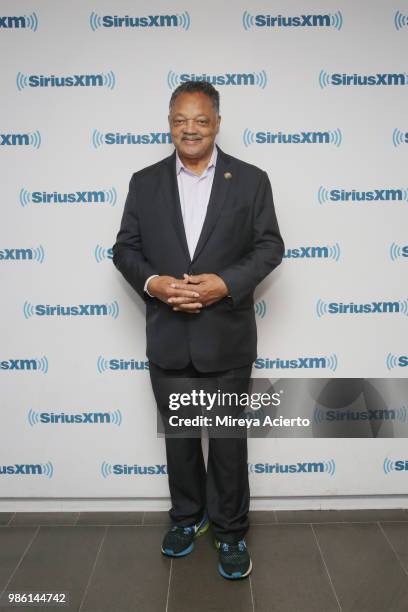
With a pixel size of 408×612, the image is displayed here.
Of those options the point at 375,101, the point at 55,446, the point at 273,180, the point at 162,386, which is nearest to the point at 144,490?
the point at 55,446

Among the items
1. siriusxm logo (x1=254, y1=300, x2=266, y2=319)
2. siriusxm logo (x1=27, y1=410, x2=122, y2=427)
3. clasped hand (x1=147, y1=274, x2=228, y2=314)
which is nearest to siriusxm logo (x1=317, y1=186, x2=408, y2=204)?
siriusxm logo (x1=254, y1=300, x2=266, y2=319)

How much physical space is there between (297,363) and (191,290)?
793 mm

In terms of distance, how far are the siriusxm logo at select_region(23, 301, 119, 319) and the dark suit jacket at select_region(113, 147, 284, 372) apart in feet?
1.19

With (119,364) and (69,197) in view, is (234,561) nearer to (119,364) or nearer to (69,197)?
(119,364)

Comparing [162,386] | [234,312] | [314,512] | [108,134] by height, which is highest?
[108,134]

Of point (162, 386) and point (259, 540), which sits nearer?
point (162, 386)

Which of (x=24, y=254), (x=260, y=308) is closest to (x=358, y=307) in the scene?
(x=260, y=308)

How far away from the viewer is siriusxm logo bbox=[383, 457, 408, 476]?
2629 millimetres

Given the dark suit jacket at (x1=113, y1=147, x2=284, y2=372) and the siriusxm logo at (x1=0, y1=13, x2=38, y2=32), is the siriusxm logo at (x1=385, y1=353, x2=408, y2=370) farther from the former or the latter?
the siriusxm logo at (x1=0, y1=13, x2=38, y2=32)

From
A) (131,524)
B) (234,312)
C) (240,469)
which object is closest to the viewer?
(234,312)

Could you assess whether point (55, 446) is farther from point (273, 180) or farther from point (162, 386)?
point (273, 180)

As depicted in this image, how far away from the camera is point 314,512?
264 centimetres

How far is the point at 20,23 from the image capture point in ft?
7.55

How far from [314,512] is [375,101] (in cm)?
194
